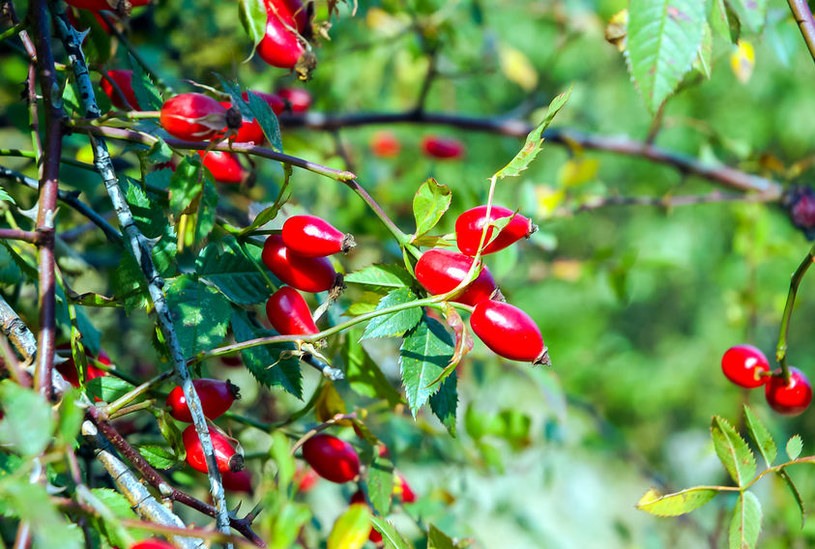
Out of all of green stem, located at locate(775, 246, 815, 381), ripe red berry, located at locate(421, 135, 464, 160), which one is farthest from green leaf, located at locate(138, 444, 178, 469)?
ripe red berry, located at locate(421, 135, 464, 160)

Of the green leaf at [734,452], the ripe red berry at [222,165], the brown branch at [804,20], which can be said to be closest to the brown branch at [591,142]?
the ripe red berry at [222,165]

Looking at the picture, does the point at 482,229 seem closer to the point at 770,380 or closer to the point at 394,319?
the point at 394,319

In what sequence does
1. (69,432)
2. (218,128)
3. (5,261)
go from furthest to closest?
(5,261), (218,128), (69,432)

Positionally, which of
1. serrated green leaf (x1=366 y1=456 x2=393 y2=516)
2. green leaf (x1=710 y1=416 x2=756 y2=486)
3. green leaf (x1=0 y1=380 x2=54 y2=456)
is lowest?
serrated green leaf (x1=366 y1=456 x2=393 y2=516)

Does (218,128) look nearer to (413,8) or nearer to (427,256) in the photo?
(427,256)

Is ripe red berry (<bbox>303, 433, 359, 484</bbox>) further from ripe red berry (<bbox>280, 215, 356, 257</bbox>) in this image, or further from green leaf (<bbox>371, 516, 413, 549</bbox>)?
ripe red berry (<bbox>280, 215, 356, 257</bbox>)

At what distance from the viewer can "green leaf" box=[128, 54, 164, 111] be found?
2.09 ft

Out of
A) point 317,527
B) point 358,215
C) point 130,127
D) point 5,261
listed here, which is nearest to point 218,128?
point 130,127

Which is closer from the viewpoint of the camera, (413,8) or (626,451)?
(413,8)

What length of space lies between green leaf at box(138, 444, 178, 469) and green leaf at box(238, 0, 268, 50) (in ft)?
1.10

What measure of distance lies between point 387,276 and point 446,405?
0.12m

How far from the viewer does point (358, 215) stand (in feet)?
4.96

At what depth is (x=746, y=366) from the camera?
81 cm

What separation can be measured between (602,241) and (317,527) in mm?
6889
